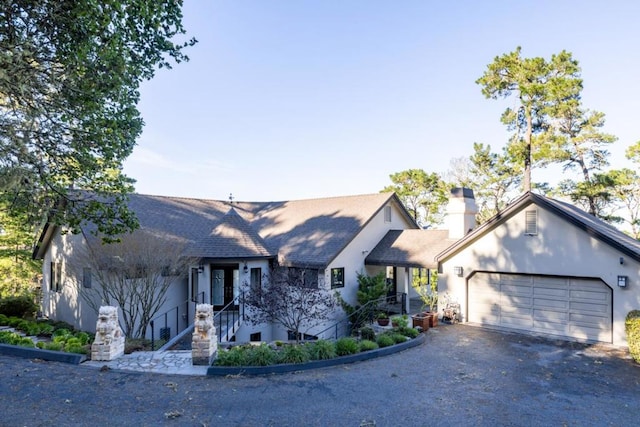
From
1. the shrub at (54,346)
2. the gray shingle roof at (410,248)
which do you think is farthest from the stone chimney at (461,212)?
the shrub at (54,346)

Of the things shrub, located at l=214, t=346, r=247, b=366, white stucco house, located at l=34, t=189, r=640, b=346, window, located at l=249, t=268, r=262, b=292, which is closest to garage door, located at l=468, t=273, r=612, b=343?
white stucco house, located at l=34, t=189, r=640, b=346

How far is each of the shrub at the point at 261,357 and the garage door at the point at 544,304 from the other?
9275 mm

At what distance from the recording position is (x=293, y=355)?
31.7ft

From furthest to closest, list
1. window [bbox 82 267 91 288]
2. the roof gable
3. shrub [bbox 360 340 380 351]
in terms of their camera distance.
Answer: window [bbox 82 267 91 288]
the roof gable
shrub [bbox 360 340 380 351]

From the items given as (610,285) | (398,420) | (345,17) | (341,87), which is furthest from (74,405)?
(341,87)

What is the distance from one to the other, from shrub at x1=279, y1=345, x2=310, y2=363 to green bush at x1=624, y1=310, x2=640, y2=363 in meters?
8.99

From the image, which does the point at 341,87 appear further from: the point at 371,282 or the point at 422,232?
the point at 371,282

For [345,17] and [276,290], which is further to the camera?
[345,17]

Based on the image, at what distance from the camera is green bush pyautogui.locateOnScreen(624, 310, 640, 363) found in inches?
412

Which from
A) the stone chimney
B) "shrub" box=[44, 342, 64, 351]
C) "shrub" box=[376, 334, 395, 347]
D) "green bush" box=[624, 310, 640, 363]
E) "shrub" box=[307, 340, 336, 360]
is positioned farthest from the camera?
the stone chimney

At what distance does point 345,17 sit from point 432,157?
19.6 meters

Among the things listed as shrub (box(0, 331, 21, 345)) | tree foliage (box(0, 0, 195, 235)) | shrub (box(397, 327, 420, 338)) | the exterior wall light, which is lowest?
shrub (box(397, 327, 420, 338))

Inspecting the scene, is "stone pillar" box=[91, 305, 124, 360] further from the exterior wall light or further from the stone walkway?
the exterior wall light

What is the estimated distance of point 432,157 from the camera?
33.2 metres
